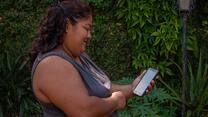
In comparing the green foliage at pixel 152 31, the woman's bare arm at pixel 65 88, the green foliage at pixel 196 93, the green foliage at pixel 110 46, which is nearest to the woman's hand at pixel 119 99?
the woman's bare arm at pixel 65 88

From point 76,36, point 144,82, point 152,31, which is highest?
point 76,36

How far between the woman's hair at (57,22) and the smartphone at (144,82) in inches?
21.9

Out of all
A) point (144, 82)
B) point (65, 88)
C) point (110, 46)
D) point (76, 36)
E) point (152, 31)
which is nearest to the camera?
point (65, 88)

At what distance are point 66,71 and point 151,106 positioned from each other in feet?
10.3

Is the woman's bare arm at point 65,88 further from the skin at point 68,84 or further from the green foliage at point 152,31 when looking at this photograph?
the green foliage at point 152,31

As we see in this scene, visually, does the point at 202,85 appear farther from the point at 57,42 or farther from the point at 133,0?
the point at 57,42

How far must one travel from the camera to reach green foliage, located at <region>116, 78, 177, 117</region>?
5.09 m

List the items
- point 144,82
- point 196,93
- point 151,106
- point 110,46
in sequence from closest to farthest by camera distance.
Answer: point 144,82
point 151,106
point 196,93
point 110,46

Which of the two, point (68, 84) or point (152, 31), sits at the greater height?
point (68, 84)

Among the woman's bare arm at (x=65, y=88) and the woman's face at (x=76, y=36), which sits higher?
the woman's face at (x=76, y=36)

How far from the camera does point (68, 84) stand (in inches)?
86.0

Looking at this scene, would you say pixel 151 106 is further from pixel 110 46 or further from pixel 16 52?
pixel 16 52

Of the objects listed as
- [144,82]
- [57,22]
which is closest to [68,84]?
[57,22]

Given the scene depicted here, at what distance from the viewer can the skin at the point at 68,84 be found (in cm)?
218
